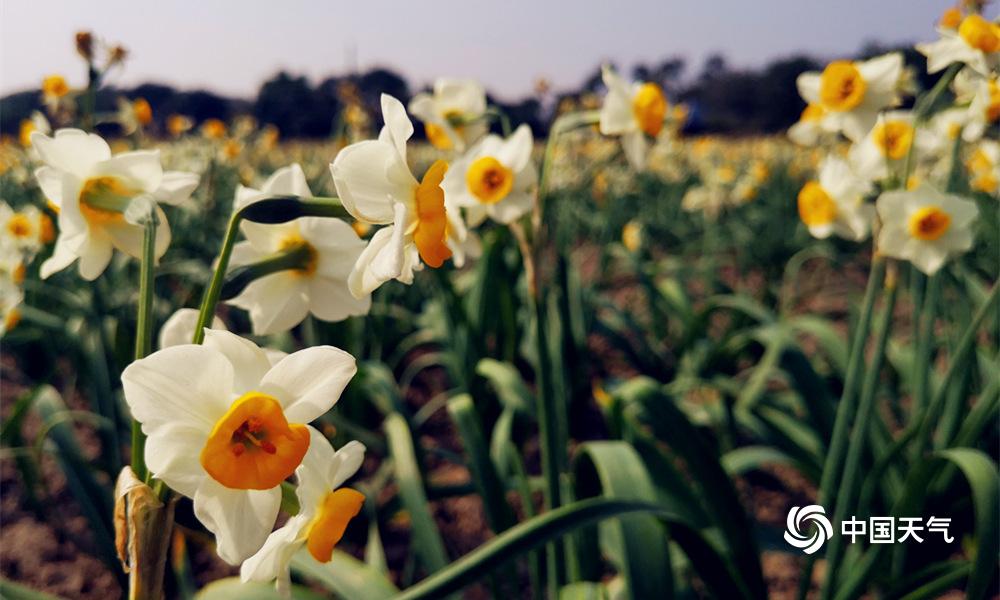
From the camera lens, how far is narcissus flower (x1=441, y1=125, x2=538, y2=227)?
1.32m

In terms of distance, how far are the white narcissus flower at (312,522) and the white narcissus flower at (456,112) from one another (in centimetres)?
103

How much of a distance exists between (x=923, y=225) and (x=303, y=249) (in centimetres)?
120

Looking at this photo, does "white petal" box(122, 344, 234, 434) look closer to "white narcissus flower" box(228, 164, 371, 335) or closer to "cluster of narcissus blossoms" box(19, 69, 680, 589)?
"cluster of narcissus blossoms" box(19, 69, 680, 589)

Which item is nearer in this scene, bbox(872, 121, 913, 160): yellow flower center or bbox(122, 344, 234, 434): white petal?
bbox(122, 344, 234, 434): white petal

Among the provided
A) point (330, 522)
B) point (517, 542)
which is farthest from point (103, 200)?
point (517, 542)

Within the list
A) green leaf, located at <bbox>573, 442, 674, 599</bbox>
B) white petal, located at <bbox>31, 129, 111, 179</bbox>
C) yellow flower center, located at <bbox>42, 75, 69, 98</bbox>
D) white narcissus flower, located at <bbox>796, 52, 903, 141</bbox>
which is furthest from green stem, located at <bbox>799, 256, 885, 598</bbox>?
yellow flower center, located at <bbox>42, 75, 69, 98</bbox>

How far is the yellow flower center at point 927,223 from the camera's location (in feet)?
4.48

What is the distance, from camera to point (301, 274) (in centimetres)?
76

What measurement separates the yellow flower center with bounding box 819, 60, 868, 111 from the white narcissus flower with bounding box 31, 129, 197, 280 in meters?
1.21

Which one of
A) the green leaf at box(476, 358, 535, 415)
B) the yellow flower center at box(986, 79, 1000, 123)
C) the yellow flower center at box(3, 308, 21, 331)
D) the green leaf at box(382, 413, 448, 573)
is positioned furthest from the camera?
the green leaf at box(476, 358, 535, 415)

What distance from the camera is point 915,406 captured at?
6.16 ft

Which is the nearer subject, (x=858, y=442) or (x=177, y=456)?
(x=177, y=456)

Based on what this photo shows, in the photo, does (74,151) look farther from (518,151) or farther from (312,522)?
(518,151)

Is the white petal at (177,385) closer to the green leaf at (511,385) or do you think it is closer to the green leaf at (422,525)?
the green leaf at (422,525)
